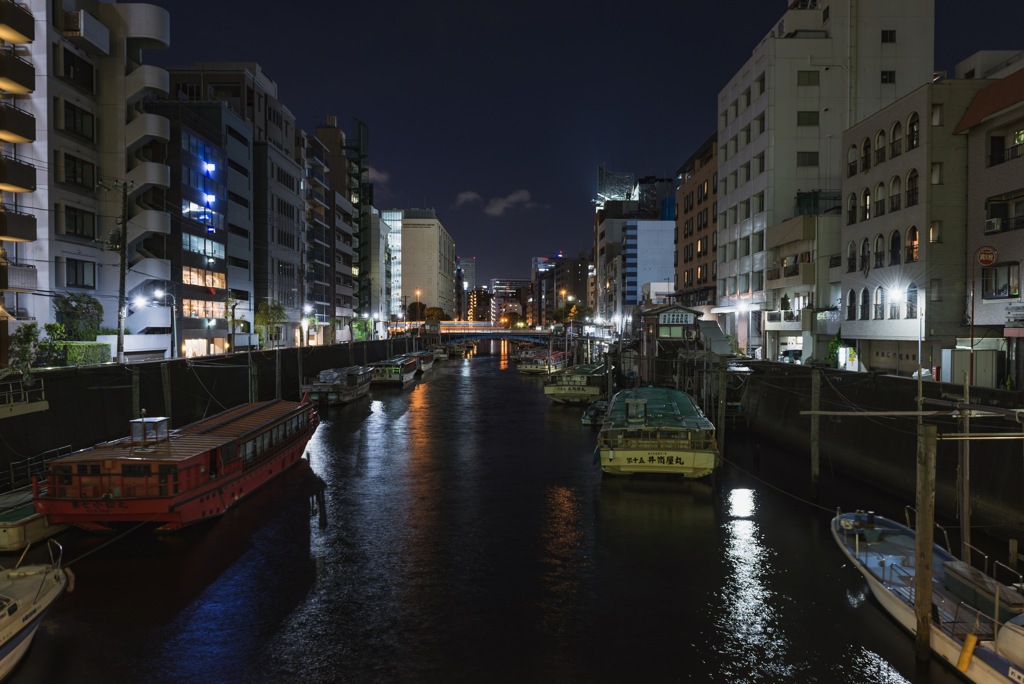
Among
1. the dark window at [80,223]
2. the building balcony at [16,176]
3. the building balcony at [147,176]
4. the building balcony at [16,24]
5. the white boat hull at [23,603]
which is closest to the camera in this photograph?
the white boat hull at [23,603]

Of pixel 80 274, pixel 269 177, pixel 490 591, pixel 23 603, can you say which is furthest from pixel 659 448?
pixel 269 177

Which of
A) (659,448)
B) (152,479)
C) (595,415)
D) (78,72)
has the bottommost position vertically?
(595,415)

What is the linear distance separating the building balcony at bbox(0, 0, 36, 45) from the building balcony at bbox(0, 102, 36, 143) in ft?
16.0

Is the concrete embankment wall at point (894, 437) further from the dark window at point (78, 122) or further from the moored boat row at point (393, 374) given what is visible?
the dark window at point (78, 122)

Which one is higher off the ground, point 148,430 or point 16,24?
point 16,24

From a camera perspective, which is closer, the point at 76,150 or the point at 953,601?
the point at 953,601

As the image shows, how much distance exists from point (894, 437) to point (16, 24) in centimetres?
6039

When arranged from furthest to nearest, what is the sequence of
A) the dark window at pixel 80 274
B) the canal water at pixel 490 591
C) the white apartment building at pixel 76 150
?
1. the dark window at pixel 80 274
2. the white apartment building at pixel 76 150
3. the canal water at pixel 490 591

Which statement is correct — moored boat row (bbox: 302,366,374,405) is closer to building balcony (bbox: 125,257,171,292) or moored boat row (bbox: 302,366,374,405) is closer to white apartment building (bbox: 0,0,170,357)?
building balcony (bbox: 125,257,171,292)

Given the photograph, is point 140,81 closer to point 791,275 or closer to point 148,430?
point 148,430

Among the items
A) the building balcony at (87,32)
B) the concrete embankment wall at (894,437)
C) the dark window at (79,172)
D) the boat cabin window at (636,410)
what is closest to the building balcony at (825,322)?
the concrete embankment wall at (894,437)

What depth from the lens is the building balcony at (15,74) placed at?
44.6 m

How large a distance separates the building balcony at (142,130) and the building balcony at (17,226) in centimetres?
1544

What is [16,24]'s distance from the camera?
149ft
